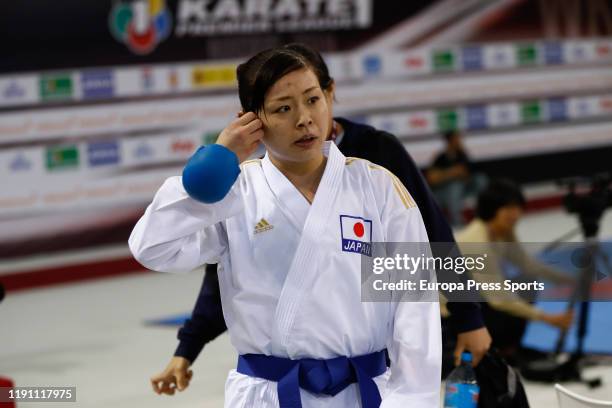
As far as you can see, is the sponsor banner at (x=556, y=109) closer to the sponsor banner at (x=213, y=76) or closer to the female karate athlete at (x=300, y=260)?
the sponsor banner at (x=213, y=76)

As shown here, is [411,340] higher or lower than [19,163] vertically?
higher

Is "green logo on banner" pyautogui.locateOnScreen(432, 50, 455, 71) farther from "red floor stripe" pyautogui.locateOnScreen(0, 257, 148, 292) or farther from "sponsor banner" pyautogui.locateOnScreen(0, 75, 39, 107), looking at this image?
"sponsor banner" pyautogui.locateOnScreen(0, 75, 39, 107)

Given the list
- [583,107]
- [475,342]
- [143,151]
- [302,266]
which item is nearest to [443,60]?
[583,107]

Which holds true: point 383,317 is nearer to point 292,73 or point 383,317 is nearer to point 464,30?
point 292,73

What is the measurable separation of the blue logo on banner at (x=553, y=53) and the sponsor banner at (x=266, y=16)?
2.75 metres

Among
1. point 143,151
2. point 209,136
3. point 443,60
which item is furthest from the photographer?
point 443,60

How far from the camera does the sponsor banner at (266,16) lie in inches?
408

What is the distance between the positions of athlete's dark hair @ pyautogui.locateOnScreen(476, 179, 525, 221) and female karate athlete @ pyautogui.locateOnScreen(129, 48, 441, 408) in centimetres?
291

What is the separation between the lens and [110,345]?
6.70m

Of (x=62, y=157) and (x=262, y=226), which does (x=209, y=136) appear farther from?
(x=262, y=226)

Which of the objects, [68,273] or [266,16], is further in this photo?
[266,16]

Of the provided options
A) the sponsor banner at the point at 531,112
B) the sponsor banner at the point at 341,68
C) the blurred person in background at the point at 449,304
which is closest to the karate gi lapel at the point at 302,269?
the blurred person in background at the point at 449,304

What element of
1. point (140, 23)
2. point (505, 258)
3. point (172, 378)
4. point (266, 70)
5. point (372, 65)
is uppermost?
point (140, 23)

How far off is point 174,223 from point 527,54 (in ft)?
37.1
